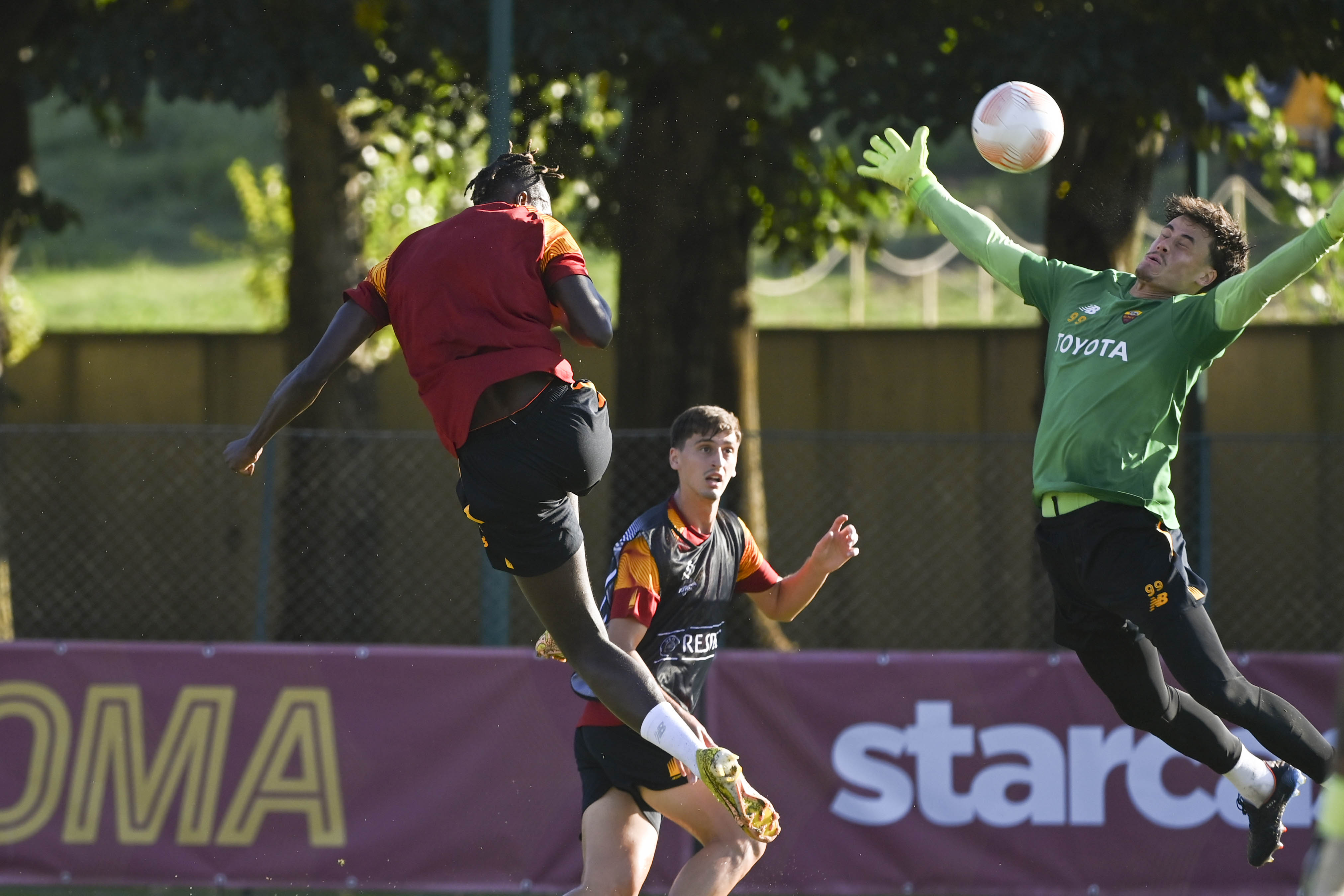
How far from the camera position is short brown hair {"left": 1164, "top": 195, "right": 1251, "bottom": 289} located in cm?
499

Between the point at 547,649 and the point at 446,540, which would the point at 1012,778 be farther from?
the point at 446,540

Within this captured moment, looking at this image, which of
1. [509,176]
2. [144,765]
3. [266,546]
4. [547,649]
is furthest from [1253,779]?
[266,546]

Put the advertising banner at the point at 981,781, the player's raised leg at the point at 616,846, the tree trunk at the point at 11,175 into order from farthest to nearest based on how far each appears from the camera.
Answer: the tree trunk at the point at 11,175 < the advertising banner at the point at 981,781 < the player's raised leg at the point at 616,846

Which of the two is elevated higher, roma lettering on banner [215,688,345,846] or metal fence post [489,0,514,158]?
metal fence post [489,0,514,158]

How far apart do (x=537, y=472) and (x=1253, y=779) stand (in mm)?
2611

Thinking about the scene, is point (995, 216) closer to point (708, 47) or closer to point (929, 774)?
point (708, 47)

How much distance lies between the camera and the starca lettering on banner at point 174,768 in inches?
291

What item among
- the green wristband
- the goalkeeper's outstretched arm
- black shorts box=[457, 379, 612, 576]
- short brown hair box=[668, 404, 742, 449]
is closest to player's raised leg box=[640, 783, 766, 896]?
black shorts box=[457, 379, 612, 576]

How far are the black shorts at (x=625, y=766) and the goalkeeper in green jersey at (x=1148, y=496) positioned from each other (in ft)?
4.59

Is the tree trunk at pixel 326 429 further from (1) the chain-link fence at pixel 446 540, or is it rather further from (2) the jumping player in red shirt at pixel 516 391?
(2) the jumping player in red shirt at pixel 516 391

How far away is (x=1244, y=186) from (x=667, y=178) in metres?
9.01

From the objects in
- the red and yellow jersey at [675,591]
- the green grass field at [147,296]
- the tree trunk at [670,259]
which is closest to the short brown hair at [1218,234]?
the red and yellow jersey at [675,591]

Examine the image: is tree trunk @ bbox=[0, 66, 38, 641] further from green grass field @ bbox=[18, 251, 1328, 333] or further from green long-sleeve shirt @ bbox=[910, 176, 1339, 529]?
green grass field @ bbox=[18, 251, 1328, 333]

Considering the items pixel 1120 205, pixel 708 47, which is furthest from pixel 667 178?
pixel 1120 205
